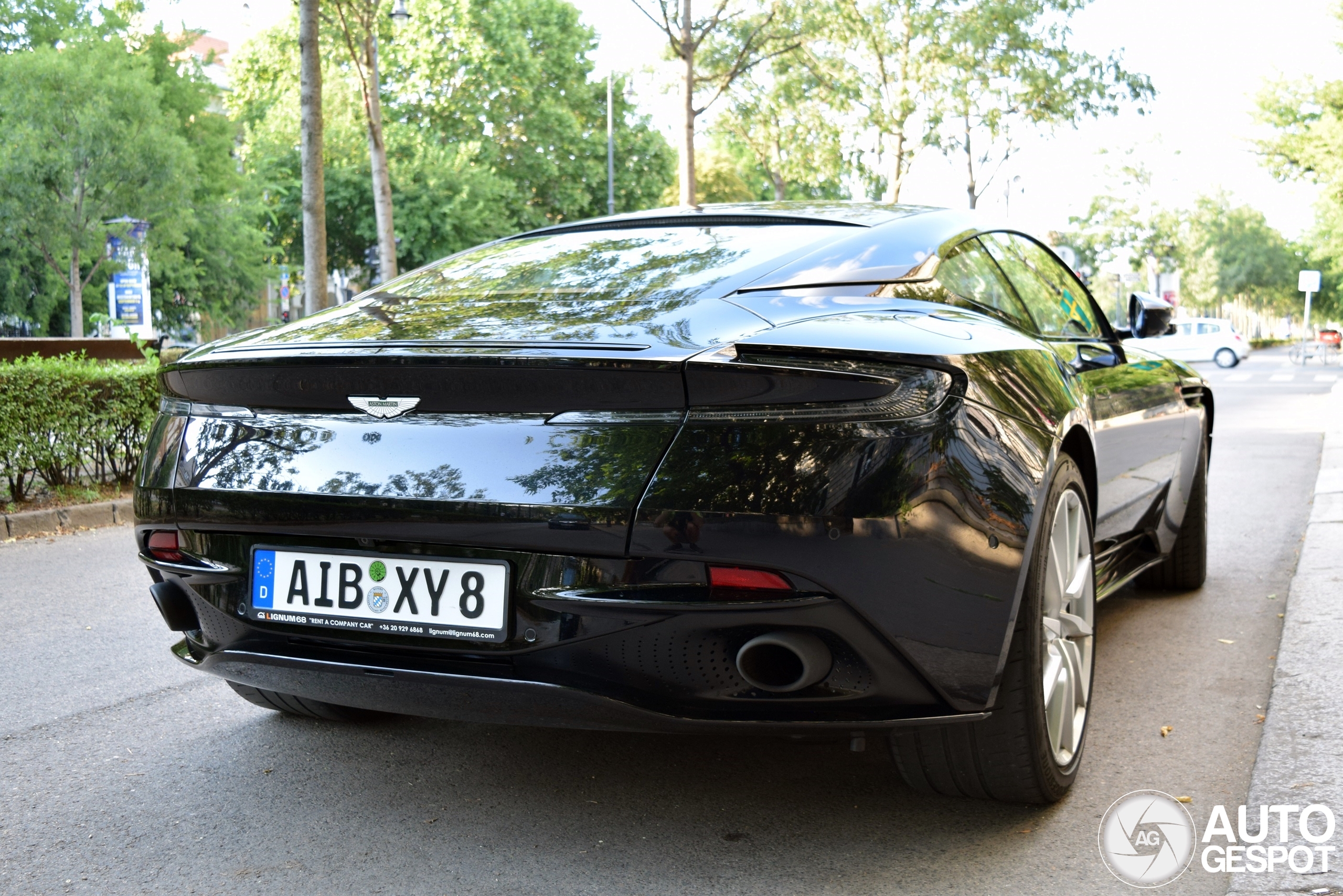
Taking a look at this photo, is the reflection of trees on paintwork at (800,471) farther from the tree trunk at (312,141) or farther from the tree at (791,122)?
the tree at (791,122)

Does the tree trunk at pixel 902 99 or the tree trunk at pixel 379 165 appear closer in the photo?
the tree trunk at pixel 379 165

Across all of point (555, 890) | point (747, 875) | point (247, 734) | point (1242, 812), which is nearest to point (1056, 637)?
point (1242, 812)

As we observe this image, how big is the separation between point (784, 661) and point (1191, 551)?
3.34 m

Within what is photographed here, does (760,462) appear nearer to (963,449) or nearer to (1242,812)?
(963,449)

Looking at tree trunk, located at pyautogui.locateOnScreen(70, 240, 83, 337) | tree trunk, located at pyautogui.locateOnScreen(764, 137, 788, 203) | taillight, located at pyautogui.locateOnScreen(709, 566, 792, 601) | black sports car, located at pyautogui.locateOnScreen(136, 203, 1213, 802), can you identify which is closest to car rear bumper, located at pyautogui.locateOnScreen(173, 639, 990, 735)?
black sports car, located at pyautogui.locateOnScreen(136, 203, 1213, 802)

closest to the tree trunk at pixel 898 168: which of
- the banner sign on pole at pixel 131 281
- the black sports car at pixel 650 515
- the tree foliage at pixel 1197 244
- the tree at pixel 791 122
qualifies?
the tree at pixel 791 122

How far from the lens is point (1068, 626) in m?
2.95

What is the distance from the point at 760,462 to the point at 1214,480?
7960 mm

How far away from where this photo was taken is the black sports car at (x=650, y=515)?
227 centimetres

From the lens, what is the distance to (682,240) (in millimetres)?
3213

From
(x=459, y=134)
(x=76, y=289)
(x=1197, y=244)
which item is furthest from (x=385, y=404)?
(x=1197, y=244)

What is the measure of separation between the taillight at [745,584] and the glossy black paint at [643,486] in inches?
0.4

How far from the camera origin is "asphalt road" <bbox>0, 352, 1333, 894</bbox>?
100 inches

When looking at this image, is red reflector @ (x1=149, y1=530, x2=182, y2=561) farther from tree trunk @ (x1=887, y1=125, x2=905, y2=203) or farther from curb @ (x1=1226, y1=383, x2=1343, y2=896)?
tree trunk @ (x1=887, y1=125, x2=905, y2=203)
